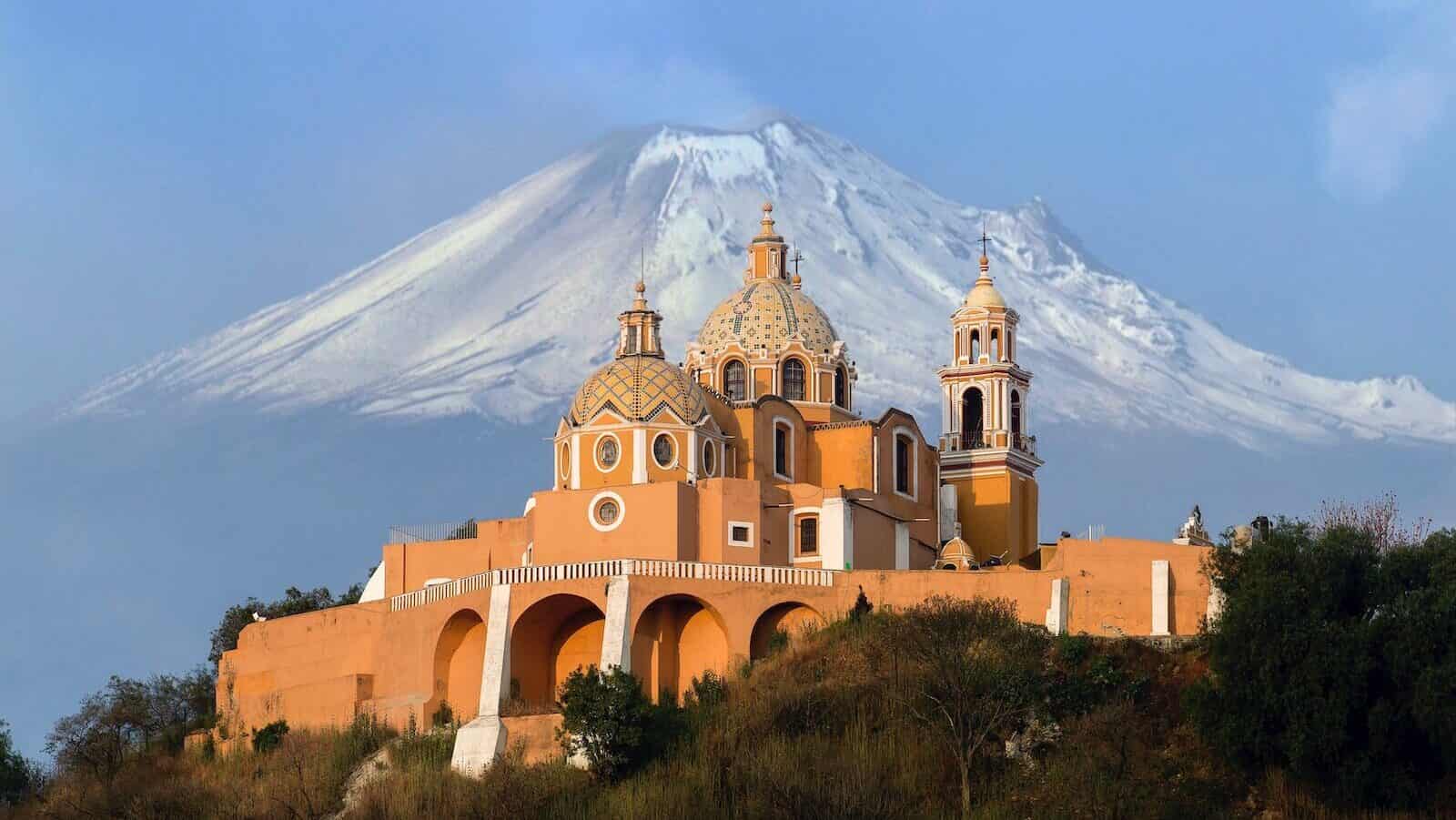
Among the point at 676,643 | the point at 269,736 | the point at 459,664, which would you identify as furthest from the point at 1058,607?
the point at 269,736

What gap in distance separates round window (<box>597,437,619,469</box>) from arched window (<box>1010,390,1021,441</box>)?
528 inches

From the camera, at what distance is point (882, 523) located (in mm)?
63219

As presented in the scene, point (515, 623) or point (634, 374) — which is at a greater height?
point (634, 374)

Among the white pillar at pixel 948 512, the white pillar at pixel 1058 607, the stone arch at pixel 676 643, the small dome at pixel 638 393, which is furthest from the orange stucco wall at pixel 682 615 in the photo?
the white pillar at pixel 948 512

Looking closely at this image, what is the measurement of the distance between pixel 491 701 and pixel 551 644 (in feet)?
8.88

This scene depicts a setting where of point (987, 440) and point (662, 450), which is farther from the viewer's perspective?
point (987, 440)

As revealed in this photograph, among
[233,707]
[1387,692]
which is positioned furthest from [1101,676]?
[233,707]

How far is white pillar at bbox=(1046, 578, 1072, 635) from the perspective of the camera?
2239 inches

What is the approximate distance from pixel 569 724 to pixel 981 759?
757cm

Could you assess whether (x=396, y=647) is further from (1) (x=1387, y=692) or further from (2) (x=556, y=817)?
(1) (x=1387, y=692)

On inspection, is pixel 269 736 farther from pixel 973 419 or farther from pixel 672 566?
pixel 973 419

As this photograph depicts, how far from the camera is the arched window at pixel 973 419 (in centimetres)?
7050

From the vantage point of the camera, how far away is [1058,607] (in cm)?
5719

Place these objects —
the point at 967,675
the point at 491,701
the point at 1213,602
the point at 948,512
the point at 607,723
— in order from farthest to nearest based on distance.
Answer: the point at 948,512, the point at 491,701, the point at 1213,602, the point at 607,723, the point at 967,675
